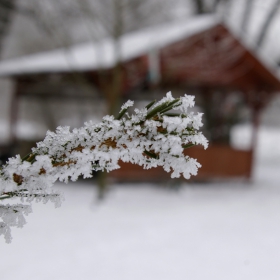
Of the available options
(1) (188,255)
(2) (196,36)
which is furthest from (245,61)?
(1) (188,255)

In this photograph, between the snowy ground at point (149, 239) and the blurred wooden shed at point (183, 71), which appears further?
the blurred wooden shed at point (183, 71)

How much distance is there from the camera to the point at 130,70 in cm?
878

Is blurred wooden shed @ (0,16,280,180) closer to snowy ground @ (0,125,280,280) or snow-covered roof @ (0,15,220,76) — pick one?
snow-covered roof @ (0,15,220,76)

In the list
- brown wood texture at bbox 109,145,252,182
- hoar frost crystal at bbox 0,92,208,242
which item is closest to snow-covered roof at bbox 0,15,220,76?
brown wood texture at bbox 109,145,252,182

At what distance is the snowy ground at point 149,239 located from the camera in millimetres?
3371

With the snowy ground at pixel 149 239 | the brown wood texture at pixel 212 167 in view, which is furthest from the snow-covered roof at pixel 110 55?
the snowy ground at pixel 149 239

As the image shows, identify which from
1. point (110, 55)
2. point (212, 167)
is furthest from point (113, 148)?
point (212, 167)

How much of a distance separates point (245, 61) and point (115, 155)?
964 cm

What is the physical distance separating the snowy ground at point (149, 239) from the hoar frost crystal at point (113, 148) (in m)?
2.55

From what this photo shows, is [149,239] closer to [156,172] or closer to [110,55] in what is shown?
[156,172]

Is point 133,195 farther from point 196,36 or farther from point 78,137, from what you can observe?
point 78,137

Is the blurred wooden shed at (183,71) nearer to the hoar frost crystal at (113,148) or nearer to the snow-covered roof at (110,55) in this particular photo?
the snow-covered roof at (110,55)

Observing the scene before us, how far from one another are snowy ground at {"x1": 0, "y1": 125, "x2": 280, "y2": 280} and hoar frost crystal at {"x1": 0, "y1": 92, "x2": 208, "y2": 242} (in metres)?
2.55

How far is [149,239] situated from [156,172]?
4927 mm
